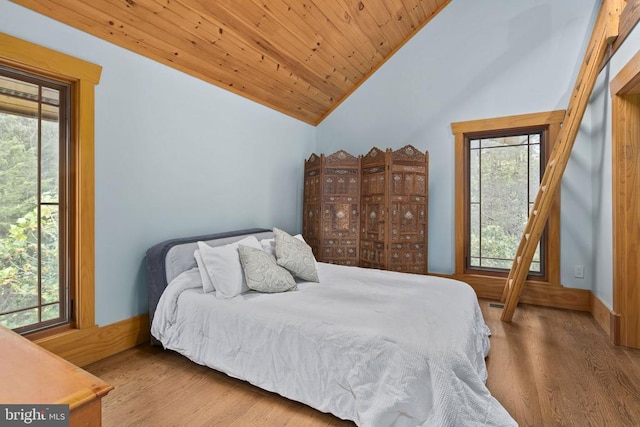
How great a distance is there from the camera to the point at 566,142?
8.90 feet

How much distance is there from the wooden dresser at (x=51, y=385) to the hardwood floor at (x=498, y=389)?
1035mm

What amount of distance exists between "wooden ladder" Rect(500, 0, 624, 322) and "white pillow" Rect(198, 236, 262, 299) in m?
2.38

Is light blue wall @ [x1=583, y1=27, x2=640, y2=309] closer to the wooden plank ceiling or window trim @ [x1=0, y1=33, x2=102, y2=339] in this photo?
the wooden plank ceiling

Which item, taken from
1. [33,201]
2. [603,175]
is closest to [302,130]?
[33,201]

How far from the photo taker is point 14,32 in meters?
1.84

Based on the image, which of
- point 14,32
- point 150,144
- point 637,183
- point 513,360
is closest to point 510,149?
point 637,183

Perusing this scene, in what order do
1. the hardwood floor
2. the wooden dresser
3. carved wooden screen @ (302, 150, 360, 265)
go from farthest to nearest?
carved wooden screen @ (302, 150, 360, 265) < the hardwood floor < the wooden dresser

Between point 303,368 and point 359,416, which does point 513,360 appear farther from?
point 303,368

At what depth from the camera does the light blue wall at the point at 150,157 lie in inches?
88.2

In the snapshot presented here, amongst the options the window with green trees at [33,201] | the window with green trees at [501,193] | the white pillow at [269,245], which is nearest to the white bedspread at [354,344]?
the white pillow at [269,245]

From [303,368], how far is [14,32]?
2.49 meters

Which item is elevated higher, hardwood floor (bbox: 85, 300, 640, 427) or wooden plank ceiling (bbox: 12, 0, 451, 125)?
wooden plank ceiling (bbox: 12, 0, 451, 125)

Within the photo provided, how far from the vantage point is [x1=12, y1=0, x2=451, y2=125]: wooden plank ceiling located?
219 cm

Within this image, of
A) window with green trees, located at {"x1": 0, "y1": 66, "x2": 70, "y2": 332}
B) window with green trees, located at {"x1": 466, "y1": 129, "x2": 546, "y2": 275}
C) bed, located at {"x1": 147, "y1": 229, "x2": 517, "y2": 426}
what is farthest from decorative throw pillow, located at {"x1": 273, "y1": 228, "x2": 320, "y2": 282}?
window with green trees, located at {"x1": 466, "y1": 129, "x2": 546, "y2": 275}
